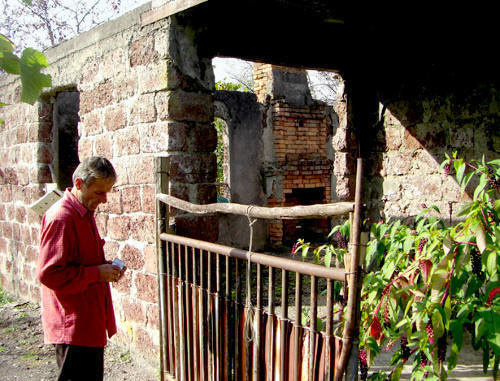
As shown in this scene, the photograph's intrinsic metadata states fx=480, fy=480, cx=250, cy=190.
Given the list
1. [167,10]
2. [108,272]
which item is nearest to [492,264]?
[108,272]

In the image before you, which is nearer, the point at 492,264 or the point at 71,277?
the point at 492,264

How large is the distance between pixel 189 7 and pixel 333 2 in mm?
1010

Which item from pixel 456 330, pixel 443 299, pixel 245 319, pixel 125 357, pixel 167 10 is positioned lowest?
pixel 125 357

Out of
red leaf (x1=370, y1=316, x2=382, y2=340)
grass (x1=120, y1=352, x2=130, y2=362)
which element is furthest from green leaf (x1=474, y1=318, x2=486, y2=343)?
grass (x1=120, y1=352, x2=130, y2=362)

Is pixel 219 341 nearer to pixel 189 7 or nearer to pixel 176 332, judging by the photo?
pixel 176 332

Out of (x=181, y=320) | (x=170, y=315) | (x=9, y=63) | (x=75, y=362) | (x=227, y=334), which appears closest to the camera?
(x=9, y=63)

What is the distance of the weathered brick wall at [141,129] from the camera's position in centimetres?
350

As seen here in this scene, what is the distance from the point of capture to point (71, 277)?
2490 millimetres

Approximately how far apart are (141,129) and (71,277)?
5.09 ft

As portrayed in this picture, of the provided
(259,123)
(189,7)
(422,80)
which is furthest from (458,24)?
(259,123)

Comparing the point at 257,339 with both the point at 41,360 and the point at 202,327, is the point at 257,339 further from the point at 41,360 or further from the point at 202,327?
the point at 41,360

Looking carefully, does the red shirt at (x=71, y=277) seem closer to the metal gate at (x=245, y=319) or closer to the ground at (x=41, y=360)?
the metal gate at (x=245, y=319)

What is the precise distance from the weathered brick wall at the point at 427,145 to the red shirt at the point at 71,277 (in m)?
2.54

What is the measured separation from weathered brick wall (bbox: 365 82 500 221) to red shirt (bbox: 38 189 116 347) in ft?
8.34
